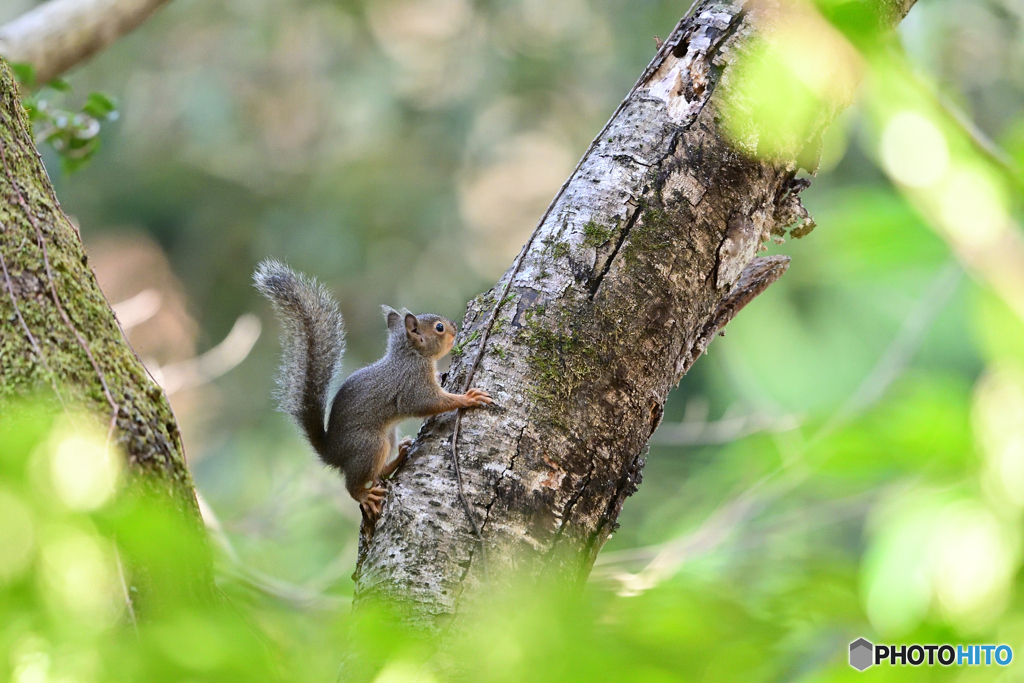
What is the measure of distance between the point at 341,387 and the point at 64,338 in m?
1.19

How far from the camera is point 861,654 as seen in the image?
1.55ft

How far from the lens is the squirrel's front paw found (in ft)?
4.68

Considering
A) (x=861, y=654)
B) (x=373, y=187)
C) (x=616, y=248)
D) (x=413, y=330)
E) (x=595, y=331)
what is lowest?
(x=861, y=654)

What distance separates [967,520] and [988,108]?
21.9 ft

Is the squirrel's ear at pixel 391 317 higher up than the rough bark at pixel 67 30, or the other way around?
the rough bark at pixel 67 30

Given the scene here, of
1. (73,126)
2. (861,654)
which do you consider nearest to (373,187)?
(73,126)

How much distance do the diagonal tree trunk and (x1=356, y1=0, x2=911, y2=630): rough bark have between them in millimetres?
356

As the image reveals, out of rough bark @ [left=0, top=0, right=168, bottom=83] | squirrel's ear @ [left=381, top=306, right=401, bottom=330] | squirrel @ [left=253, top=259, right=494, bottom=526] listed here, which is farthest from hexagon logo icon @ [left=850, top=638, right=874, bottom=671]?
rough bark @ [left=0, top=0, right=168, bottom=83]

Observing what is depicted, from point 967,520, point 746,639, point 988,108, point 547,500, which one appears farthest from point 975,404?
point 988,108

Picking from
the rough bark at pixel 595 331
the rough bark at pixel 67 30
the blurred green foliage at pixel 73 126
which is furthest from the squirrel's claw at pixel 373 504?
the rough bark at pixel 67 30

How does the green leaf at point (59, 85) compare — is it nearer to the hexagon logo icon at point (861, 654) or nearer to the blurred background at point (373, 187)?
the blurred background at point (373, 187)

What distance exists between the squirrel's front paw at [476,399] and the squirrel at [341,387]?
0.50 meters

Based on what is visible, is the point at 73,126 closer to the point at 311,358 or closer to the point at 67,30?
the point at 67,30

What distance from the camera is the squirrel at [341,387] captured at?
6.60 feet
